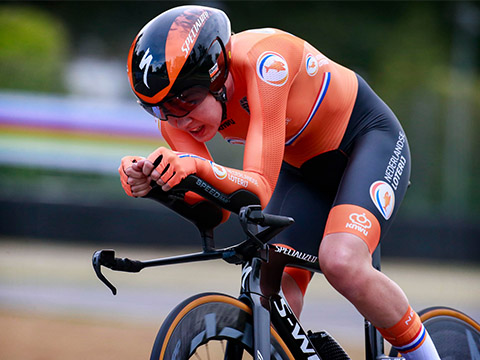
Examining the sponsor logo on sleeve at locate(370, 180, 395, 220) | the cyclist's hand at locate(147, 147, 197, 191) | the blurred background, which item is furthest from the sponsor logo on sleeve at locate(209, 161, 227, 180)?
the blurred background

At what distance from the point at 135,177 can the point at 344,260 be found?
884 mm

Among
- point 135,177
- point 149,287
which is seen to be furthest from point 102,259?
point 149,287

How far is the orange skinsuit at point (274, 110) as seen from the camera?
8.63ft

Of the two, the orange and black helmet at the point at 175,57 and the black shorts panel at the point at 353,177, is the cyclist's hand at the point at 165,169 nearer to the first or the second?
the orange and black helmet at the point at 175,57

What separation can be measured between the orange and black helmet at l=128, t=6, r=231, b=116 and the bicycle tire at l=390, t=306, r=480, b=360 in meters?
1.59

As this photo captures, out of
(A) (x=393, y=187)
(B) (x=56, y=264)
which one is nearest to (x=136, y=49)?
(A) (x=393, y=187)

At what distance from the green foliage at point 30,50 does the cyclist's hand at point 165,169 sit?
11.1 meters

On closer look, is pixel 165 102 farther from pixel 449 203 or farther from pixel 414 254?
pixel 449 203

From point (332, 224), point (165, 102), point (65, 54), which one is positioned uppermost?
point (65, 54)

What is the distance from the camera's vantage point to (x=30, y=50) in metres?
14.9

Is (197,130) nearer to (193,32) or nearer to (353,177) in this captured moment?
(193,32)

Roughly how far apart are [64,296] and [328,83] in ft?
18.8

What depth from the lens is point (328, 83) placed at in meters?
3.21

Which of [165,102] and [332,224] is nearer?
[165,102]
